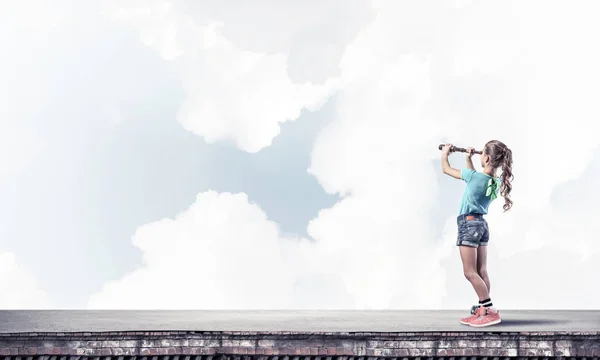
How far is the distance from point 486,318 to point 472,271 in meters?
0.59

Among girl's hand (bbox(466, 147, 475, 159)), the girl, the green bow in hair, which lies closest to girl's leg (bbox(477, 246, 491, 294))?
the girl

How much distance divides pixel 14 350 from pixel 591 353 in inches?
227

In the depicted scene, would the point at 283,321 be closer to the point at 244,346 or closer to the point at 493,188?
the point at 244,346

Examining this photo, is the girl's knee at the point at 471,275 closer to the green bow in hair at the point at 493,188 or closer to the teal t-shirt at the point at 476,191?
the teal t-shirt at the point at 476,191

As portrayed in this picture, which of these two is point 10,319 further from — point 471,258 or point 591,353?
point 591,353

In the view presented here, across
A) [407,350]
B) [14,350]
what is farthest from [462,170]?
[14,350]

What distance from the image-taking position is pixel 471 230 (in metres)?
11.1

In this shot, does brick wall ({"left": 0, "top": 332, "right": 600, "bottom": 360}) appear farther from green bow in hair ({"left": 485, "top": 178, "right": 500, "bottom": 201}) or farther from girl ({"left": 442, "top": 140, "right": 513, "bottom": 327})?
green bow in hair ({"left": 485, "top": 178, "right": 500, "bottom": 201})

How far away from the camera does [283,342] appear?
909 cm

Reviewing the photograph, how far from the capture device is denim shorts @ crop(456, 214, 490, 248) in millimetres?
11094

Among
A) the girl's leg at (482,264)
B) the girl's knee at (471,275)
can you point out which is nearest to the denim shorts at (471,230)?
the girl's leg at (482,264)

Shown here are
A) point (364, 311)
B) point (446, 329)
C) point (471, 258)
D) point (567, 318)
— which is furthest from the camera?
point (364, 311)

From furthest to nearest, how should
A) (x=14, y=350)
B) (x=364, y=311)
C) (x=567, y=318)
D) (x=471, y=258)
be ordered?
(x=364, y=311) < (x=567, y=318) < (x=471, y=258) < (x=14, y=350)

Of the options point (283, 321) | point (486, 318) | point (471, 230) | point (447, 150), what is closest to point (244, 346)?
point (283, 321)
